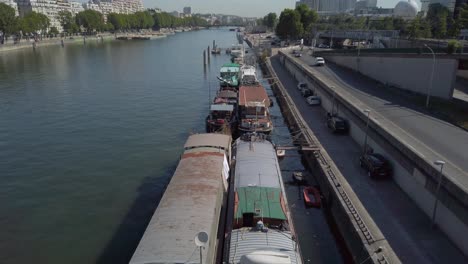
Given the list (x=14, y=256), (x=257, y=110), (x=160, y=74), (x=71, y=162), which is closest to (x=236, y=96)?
(x=257, y=110)

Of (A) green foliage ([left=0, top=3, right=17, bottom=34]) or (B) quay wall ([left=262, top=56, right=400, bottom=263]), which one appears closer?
(B) quay wall ([left=262, top=56, right=400, bottom=263])

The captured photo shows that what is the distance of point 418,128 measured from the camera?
106 ft

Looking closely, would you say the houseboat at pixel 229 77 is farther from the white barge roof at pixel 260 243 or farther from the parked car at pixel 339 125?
the white barge roof at pixel 260 243

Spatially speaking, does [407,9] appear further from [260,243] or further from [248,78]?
[260,243]

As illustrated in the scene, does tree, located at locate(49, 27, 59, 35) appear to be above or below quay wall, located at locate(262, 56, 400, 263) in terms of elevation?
above

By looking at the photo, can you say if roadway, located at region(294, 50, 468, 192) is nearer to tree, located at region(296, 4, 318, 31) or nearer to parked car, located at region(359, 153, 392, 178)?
parked car, located at region(359, 153, 392, 178)

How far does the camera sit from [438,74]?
136 ft

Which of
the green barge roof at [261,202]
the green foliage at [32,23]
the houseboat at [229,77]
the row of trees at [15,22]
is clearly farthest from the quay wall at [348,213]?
the green foliage at [32,23]

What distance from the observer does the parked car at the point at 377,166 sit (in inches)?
1054

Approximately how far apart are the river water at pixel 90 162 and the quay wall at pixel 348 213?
4.74 feet

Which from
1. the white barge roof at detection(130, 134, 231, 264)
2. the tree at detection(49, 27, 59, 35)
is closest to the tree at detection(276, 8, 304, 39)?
the tree at detection(49, 27, 59, 35)

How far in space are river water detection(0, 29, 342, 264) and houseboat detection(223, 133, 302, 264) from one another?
458cm

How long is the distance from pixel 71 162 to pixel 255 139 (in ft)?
57.9

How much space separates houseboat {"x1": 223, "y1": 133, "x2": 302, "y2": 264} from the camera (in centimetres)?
1575
